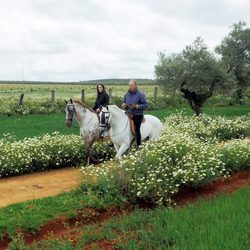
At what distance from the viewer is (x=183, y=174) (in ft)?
36.9

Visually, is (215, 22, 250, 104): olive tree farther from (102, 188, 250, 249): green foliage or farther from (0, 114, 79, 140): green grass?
(102, 188, 250, 249): green foliage

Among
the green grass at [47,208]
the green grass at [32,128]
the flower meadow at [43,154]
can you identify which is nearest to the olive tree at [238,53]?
the green grass at [32,128]

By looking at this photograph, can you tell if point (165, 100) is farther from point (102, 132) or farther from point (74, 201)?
point (74, 201)

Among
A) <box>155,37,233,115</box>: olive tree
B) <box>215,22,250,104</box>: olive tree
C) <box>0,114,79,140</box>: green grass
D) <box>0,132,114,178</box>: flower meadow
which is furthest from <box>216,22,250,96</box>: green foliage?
<box>0,132,114,178</box>: flower meadow

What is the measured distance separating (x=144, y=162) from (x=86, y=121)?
13.8ft

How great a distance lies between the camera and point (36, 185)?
13.0 metres

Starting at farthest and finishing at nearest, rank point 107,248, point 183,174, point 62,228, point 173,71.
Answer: point 173,71
point 183,174
point 62,228
point 107,248

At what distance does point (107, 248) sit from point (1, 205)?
152 inches

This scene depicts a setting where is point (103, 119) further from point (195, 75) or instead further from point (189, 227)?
point (195, 75)

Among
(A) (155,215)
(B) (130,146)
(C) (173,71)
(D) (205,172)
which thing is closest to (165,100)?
(C) (173,71)

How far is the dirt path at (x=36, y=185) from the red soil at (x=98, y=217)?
193 cm

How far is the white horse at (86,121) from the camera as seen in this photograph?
15.1m

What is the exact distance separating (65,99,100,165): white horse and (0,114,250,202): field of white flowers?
854 millimetres

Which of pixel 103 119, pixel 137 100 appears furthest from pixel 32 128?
pixel 137 100
